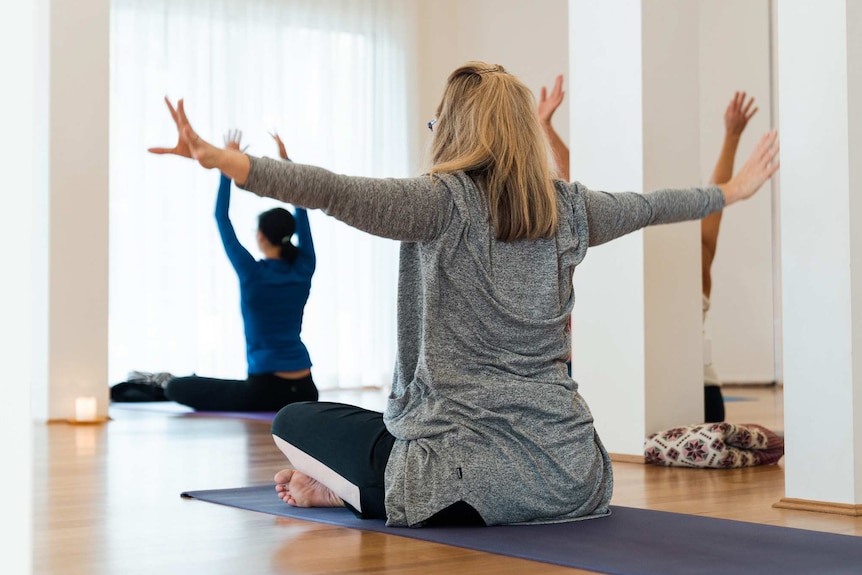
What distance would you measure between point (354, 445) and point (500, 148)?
630 millimetres

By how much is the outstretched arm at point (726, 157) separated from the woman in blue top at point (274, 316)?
6.16 ft

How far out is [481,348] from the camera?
207cm

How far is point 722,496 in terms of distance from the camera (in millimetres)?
2594

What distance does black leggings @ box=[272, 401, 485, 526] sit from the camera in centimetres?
208

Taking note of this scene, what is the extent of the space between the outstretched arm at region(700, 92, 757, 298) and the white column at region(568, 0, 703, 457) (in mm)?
86

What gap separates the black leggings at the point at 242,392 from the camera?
505cm

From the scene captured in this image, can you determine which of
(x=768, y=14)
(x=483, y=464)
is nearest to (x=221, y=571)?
(x=483, y=464)

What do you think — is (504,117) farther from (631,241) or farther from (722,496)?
(631,241)

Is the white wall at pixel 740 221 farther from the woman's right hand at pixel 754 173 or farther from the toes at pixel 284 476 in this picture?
the toes at pixel 284 476

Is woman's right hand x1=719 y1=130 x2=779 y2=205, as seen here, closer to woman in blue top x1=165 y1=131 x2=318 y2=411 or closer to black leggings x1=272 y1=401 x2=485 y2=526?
black leggings x1=272 y1=401 x2=485 y2=526

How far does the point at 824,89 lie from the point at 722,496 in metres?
0.95

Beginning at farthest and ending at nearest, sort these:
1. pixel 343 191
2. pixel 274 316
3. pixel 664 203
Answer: pixel 274 316
pixel 664 203
pixel 343 191

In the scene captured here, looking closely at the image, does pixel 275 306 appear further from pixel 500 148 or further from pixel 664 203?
pixel 500 148

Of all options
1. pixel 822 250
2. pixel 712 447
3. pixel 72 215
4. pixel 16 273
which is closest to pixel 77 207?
pixel 72 215
